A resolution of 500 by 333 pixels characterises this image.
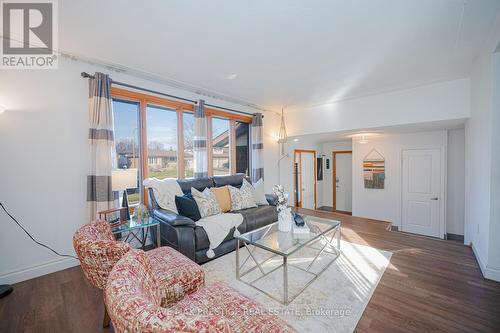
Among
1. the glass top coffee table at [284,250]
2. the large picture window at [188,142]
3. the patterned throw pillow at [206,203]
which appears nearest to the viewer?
the glass top coffee table at [284,250]

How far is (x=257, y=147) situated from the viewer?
5027 millimetres

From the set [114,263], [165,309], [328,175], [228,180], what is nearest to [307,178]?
[328,175]

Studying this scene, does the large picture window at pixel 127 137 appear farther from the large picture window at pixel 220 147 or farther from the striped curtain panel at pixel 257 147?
the striped curtain panel at pixel 257 147

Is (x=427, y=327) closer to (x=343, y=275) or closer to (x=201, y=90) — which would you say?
(x=343, y=275)

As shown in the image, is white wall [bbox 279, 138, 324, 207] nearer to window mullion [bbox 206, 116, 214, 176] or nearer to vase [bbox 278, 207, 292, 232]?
window mullion [bbox 206, 116, 214, 176]

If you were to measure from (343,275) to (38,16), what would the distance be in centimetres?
417

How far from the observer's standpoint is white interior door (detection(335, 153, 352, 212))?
6.73 m

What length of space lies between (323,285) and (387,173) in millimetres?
4306

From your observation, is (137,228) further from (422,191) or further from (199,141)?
(422,191)

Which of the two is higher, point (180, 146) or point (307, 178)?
point (180, 146)

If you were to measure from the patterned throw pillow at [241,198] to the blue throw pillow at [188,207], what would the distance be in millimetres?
762

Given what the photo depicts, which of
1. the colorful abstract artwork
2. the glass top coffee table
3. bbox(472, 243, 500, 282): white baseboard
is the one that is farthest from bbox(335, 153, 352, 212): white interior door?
bbox(472, 243, 500, 282): white baseboard

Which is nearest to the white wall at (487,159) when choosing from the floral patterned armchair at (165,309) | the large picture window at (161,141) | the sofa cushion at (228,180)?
the floral patterned armchair at (165,309)

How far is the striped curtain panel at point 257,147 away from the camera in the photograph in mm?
5016
